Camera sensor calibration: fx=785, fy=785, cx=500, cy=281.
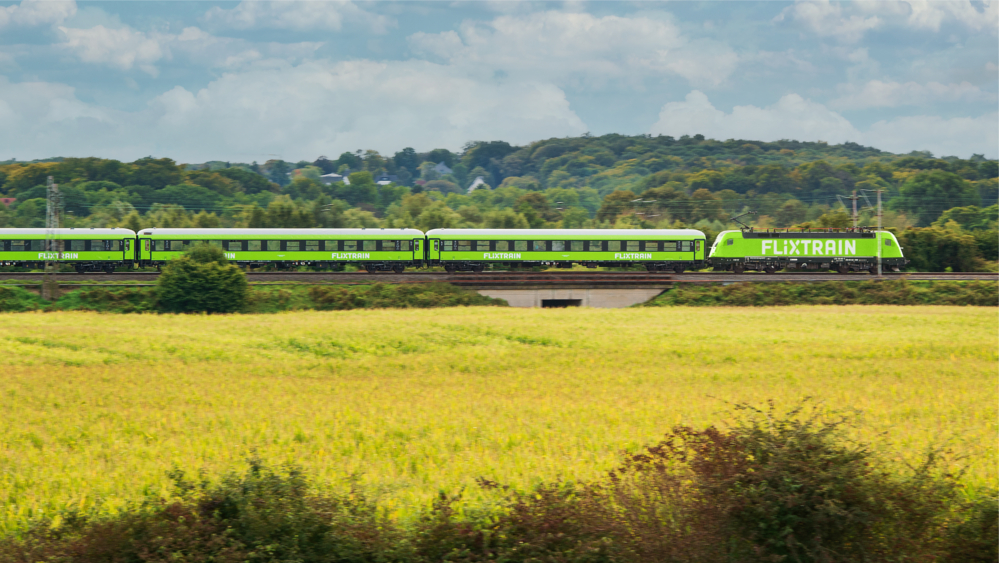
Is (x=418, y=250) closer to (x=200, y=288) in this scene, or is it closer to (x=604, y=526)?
(x=200, y=288)

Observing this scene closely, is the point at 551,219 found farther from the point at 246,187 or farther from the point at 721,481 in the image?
the point at 721,481

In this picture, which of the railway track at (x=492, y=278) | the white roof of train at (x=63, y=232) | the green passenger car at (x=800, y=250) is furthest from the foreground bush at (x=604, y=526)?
the white roof of train at (x=63, y=232)

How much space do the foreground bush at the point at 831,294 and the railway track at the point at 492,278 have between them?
82 centimetres

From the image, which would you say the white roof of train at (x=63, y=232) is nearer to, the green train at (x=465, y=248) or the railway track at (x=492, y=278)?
the green train at (x=465, y=248)

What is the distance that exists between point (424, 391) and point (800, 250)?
46548 mm

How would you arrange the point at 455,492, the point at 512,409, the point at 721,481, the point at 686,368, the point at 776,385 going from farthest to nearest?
1. the point at 686,368
2. the point at 776,385
3. the point at 512,409
4. the point at 455,492
5. the point at 721,481

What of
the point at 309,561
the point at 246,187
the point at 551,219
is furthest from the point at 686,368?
the point at 246,187

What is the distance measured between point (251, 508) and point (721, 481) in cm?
619

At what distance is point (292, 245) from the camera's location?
5931 cm

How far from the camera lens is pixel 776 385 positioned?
82.2 ft

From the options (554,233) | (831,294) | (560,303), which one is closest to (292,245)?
(554,233)

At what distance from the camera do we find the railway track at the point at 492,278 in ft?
184

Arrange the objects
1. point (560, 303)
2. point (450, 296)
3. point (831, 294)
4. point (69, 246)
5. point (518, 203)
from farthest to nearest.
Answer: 1. point (518, 203)
2. point (831, 294)
3. point (69, 246)
4. point (560, 303)
5. point (450, 296)

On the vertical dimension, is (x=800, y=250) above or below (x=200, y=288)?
above
